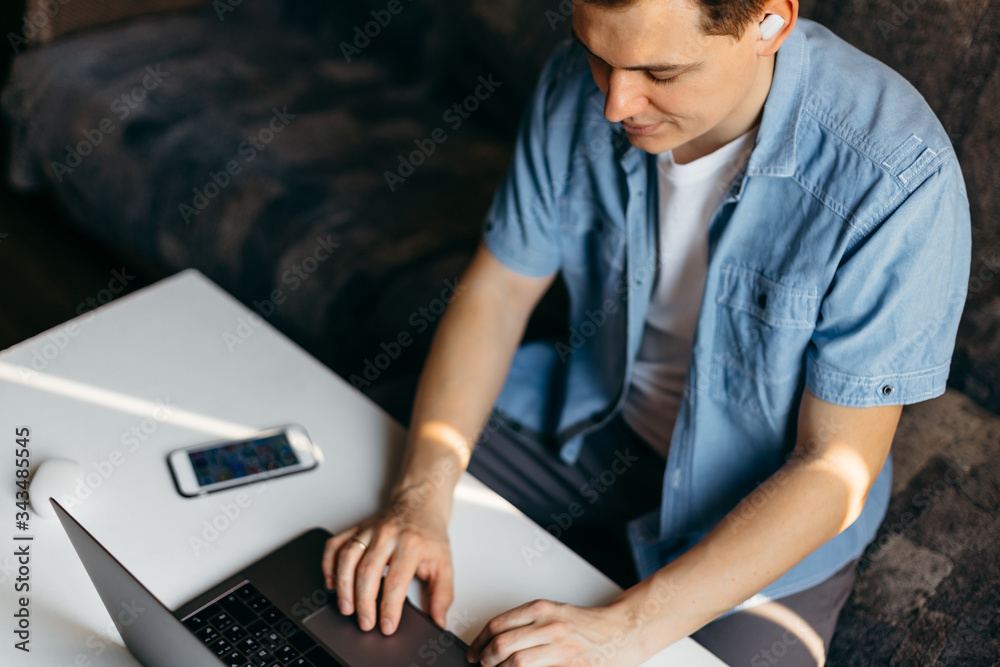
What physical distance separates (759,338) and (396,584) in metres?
0.48

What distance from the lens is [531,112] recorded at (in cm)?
114

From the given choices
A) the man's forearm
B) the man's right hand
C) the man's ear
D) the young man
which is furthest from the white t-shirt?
the man's right hand

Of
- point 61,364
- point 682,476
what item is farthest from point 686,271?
point 61,364

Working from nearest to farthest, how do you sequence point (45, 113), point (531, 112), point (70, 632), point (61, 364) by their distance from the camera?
1. point (70, 632)
2. point (61, 364)
3. point (531, 112)
4. point (45, 113)

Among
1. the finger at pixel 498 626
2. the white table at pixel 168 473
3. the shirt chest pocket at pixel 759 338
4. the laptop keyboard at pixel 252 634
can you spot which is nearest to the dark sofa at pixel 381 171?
the white table at pixel 168 473

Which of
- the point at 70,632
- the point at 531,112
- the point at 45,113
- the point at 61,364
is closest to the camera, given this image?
the point at 70,632

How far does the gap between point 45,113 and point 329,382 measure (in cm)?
148

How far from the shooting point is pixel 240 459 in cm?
92

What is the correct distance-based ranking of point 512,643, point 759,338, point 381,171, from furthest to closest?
point 381,171
point 759,338
point 512,643

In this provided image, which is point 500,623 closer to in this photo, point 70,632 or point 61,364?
point 70,632

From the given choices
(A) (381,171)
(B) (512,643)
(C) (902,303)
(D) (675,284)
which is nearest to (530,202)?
(D) (675,284)

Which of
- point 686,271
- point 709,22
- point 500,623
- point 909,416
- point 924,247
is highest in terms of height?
point 709,22

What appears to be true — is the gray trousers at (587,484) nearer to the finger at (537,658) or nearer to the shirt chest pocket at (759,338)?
the shirt chest pocket at (759,338)

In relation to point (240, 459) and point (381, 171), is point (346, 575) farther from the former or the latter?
point (381, 171)
